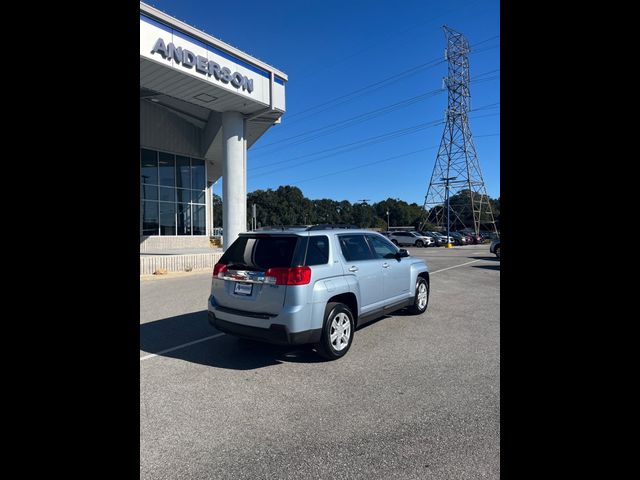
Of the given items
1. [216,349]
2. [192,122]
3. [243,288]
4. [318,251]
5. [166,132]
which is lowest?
[216,349]

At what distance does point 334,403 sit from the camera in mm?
3707

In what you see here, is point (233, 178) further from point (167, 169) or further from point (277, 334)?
point (277, 334)

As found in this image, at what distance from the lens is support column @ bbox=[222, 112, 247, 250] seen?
18.0m

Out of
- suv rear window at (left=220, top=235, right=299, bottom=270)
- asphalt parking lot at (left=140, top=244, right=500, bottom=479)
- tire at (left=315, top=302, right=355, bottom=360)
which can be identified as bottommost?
asphalt parking lot at (left=140, top=244, right=500, bottom=479)

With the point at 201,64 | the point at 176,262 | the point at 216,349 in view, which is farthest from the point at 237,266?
the point at 201,64

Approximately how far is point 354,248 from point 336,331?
4.50 ft

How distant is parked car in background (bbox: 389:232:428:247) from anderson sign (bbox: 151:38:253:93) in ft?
82.3

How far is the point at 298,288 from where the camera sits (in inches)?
182

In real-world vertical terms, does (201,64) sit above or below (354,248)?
above

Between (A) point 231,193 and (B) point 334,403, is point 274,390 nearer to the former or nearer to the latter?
(B) point 334,403

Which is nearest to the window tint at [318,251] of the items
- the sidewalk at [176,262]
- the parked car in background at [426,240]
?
the sidewalk at [176,262]

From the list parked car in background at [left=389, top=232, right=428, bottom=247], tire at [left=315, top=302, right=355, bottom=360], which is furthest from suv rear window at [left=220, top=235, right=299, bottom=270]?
parked car in background at [left=389, top=232, right=428, bottom=247]

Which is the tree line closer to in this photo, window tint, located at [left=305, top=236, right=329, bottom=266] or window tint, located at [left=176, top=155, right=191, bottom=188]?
window tint, located at [left=176, top=155, right=191, bottom=188]
